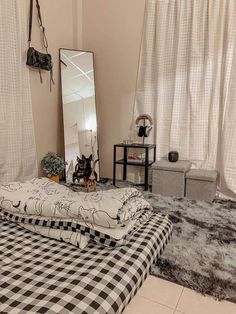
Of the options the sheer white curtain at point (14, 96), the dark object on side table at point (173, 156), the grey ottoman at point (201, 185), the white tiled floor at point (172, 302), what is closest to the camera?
the white tiled floor at point (172, 302)

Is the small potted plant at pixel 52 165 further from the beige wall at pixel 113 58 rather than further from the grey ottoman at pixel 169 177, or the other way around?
the grey ottoman at pixel 169 177

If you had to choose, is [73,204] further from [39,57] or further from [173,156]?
[39,57]

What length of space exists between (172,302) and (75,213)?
632mm

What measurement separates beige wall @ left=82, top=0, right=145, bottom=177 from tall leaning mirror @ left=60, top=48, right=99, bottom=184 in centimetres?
15

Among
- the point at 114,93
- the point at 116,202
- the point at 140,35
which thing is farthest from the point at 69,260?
the point at 140,35

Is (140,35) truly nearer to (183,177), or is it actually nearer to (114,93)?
(114,93)

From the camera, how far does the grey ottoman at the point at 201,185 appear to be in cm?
264

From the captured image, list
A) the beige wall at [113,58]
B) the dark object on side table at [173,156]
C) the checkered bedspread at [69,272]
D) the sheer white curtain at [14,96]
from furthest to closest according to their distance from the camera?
the beige wall at [113,58] < the dark object on side table at [173,156] < the sheer white curtain at [14,96] < the checkered bedspread at [69,272]

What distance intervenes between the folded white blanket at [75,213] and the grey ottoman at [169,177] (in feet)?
3.63

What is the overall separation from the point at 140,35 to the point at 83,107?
3.59 feet

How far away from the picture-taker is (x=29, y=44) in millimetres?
2783

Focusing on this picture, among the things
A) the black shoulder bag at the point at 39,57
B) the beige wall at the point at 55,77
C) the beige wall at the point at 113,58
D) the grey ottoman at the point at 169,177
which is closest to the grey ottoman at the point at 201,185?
the grey ottoman at the point at 169,177

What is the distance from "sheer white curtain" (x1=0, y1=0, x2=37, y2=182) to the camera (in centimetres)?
249

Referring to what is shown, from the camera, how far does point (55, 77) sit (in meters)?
3.22
